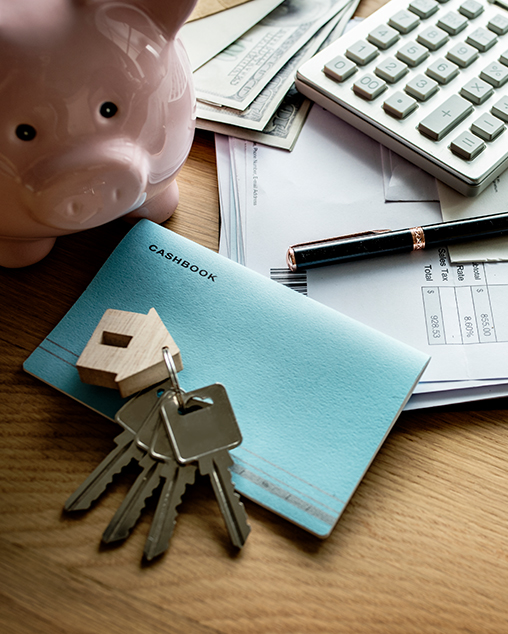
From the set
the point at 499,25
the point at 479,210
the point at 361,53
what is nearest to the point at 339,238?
the point at 479,210

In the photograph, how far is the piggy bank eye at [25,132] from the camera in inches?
13.5

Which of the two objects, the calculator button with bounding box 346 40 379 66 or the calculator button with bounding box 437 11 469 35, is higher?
the calculator button with bounding box 346 40 379 66

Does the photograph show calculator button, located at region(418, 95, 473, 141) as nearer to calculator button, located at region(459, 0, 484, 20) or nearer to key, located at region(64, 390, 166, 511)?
calculator button, located at region(459, 0, 484, 20)

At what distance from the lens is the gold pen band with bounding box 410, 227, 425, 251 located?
54 cm

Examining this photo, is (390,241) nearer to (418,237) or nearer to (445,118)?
(418,237)

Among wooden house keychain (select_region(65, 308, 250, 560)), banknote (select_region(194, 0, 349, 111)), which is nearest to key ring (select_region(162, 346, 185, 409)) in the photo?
wooden house keychain (select_region(65, 308, 250, 560))

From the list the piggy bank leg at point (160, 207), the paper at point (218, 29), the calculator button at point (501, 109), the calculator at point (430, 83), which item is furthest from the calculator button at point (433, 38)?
the piggy bank leg at point (160, 207)

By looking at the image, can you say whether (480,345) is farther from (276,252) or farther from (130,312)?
(130,312)

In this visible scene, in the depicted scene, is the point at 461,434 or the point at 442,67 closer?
the point at 461,434

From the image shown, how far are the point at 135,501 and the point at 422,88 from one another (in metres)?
0.52

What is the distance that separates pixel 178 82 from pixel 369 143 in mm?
303

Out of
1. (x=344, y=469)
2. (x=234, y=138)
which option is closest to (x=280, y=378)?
(x=344, y=469)

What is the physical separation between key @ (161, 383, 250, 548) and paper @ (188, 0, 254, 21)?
56 cm

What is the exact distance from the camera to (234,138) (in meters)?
0.64
